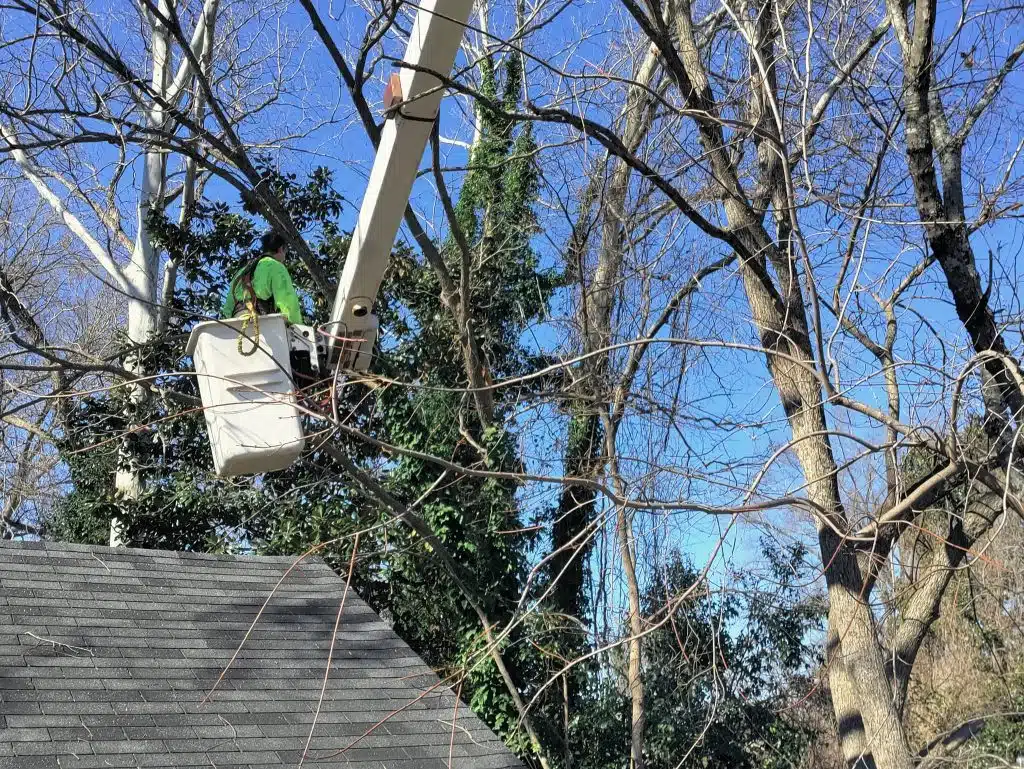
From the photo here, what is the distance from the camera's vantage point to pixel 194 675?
24.6ft

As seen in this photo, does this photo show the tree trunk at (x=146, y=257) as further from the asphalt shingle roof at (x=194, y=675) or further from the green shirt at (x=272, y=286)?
the green shirt at (x=272, y=286)

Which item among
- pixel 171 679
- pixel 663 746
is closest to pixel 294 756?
pixel 171 679

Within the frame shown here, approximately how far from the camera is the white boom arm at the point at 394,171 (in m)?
5.75

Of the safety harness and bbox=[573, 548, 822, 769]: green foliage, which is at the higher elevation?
the safety harness

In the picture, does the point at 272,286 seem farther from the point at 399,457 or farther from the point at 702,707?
the point at 702,707

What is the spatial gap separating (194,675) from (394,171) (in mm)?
3851

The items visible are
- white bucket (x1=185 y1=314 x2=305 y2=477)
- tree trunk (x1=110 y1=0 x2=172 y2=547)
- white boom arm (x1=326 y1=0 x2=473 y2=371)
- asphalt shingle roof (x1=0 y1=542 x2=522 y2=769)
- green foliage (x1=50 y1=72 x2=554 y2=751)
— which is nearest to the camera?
white bucket (x1=185 y1=314 x2=305 y2=477)

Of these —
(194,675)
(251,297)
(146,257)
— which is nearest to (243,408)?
(251,297)

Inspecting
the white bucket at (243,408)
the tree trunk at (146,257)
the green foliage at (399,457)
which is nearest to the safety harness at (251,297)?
the white bucket at (243,408)

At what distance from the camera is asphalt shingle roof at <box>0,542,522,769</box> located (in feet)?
21.5

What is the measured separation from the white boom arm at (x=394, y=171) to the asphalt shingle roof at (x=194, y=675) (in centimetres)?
233

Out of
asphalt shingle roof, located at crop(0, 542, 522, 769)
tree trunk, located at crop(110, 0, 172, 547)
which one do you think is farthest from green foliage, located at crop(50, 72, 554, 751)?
asphalt shingle roof, located at crop(0, 542, 522, 769)

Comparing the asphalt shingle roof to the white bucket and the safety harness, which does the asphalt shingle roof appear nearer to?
the white bucket

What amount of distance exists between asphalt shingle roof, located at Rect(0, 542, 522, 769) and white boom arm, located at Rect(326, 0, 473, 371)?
2.33 meters
